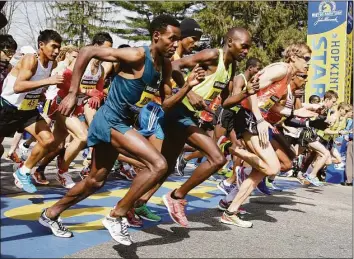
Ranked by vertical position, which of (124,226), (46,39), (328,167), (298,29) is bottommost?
(328,167)

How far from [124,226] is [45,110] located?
11.3 feet

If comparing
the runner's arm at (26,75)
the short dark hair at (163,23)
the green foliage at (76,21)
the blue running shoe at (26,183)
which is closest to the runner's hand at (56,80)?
the runner's arm at (26,75)

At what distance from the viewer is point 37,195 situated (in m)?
5.62

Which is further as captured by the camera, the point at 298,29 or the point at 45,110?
the point at 298,29

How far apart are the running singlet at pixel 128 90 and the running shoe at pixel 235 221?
1.71 meters

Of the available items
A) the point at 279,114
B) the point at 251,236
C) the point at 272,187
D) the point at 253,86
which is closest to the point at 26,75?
the point at 253,86

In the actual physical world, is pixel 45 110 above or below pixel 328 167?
above

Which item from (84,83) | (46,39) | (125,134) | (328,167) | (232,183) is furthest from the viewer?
(328,167)

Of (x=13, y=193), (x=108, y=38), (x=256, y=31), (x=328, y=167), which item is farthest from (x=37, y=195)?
(x=256, y=31)

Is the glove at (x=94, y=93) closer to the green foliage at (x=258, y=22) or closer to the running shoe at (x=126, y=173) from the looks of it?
the running shoe at (x=126, y=173)

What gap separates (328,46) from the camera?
14492mm

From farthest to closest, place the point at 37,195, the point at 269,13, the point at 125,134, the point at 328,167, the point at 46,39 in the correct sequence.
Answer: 1. the point at 269,13
2. the point at 328,167
3. the point at 37,195
4. the point at 46,39
5. the point at 125,134

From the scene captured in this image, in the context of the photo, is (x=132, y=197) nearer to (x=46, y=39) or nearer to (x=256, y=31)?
(x=46, y=39)

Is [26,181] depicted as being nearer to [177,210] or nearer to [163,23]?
[177,210]
